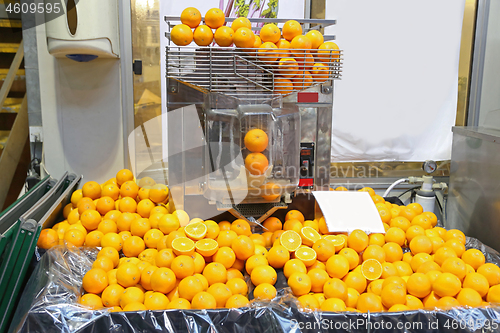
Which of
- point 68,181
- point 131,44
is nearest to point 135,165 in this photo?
point 68,181

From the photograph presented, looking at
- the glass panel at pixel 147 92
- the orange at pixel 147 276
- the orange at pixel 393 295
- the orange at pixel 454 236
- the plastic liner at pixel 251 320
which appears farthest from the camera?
the glass panel at pixel 147 92

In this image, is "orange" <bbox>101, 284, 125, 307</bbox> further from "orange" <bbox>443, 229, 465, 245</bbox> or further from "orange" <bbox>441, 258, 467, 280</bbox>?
"orange" <bbox>443, 229, 465, 245</bbox>

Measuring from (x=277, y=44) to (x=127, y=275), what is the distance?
109 centimetres

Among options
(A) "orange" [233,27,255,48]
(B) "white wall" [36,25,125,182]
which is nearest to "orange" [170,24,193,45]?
(A) "orange" [233,27,255,48]

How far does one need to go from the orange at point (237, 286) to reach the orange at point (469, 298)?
0.73 meters

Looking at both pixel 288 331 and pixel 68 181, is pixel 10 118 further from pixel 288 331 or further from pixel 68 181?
pixel 288 331

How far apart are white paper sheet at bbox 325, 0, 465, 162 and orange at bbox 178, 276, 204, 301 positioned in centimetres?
178

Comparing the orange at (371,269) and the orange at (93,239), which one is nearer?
the orange at (371,269)

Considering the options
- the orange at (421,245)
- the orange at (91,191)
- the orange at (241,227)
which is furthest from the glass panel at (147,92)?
the orange at (421,245)

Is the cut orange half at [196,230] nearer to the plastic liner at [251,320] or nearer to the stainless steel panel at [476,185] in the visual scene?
the plastic liner at [251,320]

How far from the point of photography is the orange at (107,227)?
177 centimetres

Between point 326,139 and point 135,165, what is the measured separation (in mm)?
1471

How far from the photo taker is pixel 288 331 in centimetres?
120

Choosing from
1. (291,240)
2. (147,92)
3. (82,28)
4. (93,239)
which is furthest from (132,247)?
(147,92)
